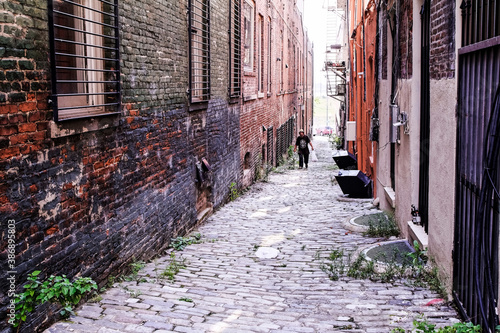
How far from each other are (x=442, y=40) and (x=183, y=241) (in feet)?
14.6

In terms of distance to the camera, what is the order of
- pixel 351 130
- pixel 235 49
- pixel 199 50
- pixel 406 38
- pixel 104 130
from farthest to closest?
1. pixel 351 130
2. pixel 235 49
3. pixel 199 50
4. pixel 406 38
5. pixel 104 130

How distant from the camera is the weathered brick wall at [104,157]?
12.4 ft

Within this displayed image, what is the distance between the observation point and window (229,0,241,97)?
469 inches

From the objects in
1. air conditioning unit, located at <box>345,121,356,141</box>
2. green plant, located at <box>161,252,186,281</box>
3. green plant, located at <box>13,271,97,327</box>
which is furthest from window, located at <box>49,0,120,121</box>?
air conditioning unit, located at <box>345,121,356,141</box>

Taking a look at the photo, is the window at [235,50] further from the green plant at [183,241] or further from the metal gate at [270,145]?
the metal gate at [270,145]

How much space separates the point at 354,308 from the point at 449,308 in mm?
858

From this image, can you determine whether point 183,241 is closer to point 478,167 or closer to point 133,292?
point 133,292

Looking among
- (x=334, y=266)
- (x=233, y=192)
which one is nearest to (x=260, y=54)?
(x=233, y=192)

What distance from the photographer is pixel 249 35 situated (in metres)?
15.3

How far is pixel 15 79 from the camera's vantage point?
3.73 metres

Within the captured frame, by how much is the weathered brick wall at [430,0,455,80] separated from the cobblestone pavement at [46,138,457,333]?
2274mm

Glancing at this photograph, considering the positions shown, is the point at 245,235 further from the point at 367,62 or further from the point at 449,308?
the point at 367,62

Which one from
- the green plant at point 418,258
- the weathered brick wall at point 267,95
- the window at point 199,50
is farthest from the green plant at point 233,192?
the green plant at point 418,258

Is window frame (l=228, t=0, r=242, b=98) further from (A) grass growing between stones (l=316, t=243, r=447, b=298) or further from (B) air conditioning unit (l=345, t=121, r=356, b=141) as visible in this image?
(A) grass growing between stones (l=316, t=243, r=447, b=298)
